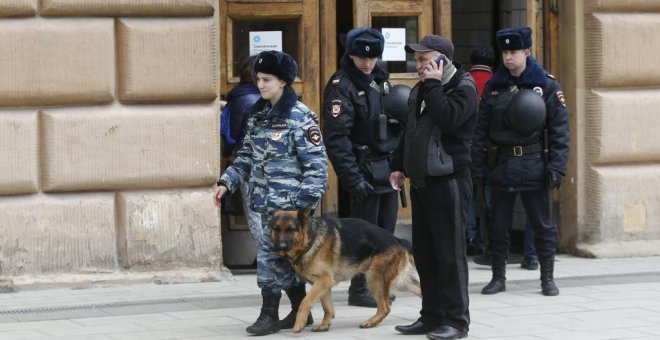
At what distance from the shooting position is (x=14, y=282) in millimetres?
9977

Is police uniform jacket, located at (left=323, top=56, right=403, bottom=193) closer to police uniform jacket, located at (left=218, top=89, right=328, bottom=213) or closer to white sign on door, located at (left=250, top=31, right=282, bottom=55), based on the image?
police uniform jacket, located at (left=218, top=89, right=328, bottom=213)

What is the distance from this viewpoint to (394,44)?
37.5 ft

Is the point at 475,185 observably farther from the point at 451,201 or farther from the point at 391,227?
the point at 451,201

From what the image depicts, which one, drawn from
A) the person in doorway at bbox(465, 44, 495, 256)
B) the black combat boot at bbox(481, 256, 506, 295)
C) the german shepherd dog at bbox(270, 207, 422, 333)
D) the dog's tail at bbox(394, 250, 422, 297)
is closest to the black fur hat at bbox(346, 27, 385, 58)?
the german shepherd dog at bbox(270, 207, 422, 333)

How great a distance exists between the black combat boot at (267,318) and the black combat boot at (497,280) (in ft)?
6.80

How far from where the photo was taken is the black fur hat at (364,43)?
30.6 feet

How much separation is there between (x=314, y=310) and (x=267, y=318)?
1.04 m

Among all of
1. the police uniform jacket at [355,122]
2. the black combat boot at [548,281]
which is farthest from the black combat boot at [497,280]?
the police uniform jacket at [355,122]

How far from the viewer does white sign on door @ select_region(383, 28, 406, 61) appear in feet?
37.4

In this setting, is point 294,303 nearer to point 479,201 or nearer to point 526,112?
point 526,112

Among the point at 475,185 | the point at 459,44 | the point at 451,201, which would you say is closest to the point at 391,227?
the point at 451,201

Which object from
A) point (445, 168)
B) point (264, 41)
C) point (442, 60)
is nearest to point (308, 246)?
point (445, 168)

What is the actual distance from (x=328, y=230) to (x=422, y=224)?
1.83 feet

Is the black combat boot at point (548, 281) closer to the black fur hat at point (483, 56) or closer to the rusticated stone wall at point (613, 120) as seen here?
the rusticated stone wall at point (613, 120)
